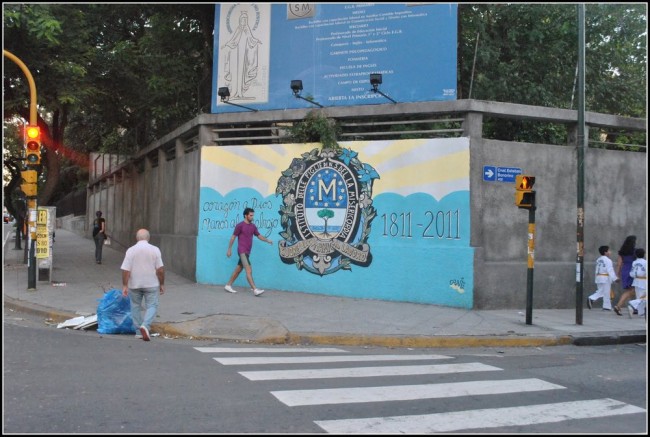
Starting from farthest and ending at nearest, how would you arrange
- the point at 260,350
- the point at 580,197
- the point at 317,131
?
the point at 317,131 → the point at 580,197 → the point at 260,350

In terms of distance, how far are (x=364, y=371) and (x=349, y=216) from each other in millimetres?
6400

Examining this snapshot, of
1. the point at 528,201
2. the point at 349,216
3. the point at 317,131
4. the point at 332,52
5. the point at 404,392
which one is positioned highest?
the point at 332,52

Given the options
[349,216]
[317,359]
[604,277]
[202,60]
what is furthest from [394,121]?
[202,60]

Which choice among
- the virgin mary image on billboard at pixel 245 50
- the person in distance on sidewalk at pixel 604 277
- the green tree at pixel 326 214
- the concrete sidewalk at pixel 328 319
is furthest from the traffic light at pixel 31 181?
the person in distance on sidewalk at pixel 604 277

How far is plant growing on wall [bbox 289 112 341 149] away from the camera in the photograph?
13.5m

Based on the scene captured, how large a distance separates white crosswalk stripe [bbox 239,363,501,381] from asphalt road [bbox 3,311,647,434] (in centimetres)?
2

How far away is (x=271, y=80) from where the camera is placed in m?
14.5

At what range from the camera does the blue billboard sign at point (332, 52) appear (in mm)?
13078

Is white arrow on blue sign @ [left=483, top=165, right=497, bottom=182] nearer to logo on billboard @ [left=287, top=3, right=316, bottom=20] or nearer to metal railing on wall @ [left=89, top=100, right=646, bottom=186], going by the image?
metal railing on wall @ [left=89, top=100, right=646, bottom=186]

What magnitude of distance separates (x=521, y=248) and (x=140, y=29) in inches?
589

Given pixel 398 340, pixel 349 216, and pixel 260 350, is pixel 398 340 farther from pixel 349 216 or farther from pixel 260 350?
pixel 349 216

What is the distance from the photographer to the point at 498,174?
12.6 m

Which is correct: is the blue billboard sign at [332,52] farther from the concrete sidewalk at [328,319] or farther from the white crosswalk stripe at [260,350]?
the white crosswalk stripe at [260,350]

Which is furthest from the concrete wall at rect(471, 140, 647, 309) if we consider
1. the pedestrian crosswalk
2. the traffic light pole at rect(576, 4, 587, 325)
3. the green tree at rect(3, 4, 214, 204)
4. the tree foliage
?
the green tree at rect(3, 4, 214, 204)
